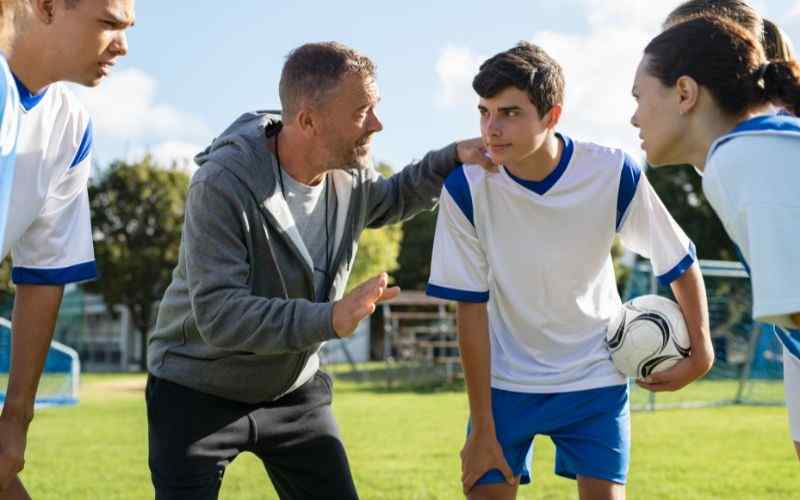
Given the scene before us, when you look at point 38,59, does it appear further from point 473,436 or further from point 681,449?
point 681,449

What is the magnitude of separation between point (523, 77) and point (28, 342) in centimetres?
226

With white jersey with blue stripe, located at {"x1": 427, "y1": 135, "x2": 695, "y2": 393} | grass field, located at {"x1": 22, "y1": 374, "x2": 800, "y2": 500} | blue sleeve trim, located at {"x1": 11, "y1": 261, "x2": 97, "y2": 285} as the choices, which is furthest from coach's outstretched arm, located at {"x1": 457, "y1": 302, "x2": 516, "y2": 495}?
grass field, located at {"x1": 22, "y1": 374, "x2": 800, "y2": 500}

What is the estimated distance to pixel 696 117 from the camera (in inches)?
134

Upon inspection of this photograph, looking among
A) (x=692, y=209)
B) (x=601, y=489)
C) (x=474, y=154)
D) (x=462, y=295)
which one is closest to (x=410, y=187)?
(x=474, y=154)

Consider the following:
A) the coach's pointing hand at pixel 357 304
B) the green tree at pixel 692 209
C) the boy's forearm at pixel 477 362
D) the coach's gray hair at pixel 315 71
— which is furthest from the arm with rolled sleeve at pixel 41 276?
the green tree at pixel 692 209

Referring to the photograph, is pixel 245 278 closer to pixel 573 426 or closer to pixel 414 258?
pixel 573 426

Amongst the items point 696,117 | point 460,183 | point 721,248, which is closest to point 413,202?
point 460,183

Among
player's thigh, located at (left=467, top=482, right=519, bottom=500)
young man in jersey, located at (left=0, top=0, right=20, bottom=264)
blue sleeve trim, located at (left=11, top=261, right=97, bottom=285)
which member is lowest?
player's thigh, located at (left=467, top=482, right=519, bottom=500)

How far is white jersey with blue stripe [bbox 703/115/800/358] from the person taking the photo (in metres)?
2.71

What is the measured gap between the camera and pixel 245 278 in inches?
159

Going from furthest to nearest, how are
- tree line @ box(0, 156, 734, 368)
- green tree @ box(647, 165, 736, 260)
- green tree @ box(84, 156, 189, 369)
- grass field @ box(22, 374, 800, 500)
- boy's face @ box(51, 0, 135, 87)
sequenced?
green tree @ box(84, 156, 189, 369)
tree line @ box(0, 156, 734, 368)
green tree @ box(647, 165, 736, 260)
grass field @ box(22, 374, 800, 500)
boy's face @ box(51, 0, 135, 87)

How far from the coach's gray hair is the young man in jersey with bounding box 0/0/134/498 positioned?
2.78ft

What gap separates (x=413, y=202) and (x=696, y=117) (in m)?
1.69

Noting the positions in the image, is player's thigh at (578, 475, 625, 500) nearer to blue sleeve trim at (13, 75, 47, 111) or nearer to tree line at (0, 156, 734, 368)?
blue sleeve trim at (13, 75, 47, 111)
